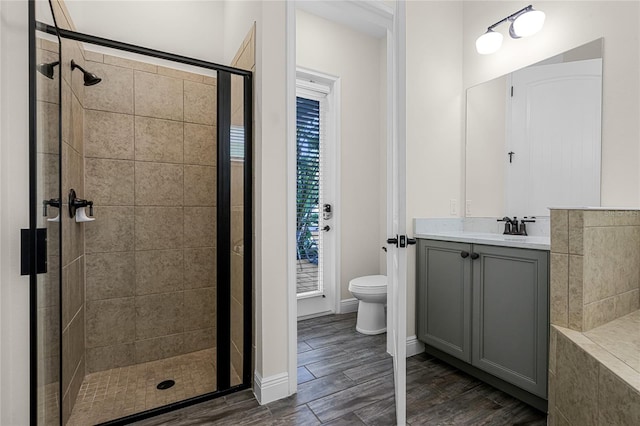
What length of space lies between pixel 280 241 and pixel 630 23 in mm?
2113

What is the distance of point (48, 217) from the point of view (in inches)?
40.5

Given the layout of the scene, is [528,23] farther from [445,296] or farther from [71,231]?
[71,231]

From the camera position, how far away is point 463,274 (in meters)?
2.01

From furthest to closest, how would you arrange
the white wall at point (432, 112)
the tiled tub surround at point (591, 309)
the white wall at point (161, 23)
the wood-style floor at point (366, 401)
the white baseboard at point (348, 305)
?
the white baseboard at point (348, 305), the white wall at point (432, 112), the white wall at point (161, 23), the wood-style floor at point (366, 401), the tiled tub surround at point (591, 309)

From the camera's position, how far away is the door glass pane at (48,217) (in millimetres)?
918

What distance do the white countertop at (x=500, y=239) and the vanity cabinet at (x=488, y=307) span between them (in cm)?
3

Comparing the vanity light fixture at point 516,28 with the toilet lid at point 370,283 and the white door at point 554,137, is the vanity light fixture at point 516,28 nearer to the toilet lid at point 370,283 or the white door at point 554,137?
the white door at point 554,137

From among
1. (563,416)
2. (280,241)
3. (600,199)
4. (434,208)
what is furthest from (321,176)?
(563,416)

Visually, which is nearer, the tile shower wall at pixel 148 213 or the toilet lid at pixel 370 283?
the tile shower wall at pixel 148 213

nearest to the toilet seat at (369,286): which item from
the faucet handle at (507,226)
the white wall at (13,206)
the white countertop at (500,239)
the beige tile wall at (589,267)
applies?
the white countertop at (500,239)

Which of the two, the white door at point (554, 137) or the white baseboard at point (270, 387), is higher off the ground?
the white door at point (554, 137)

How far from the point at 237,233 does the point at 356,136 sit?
6.14 ft

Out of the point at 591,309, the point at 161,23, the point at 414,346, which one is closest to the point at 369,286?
the point at 414,346

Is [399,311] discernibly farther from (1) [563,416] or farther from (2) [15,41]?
(2) [15,41]
